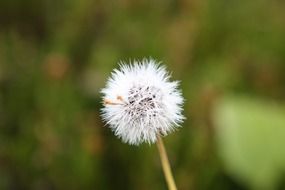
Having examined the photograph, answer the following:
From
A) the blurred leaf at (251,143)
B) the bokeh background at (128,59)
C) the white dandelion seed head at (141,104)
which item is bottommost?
the white dandelion seed head at (141,104)

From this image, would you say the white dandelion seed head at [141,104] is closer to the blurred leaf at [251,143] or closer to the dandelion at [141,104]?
the dandelion at [141,104]

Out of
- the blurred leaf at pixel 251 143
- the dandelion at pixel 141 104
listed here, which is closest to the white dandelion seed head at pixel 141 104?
the dandelion at pixel 141 104

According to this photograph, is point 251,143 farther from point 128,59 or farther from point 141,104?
point 141,104

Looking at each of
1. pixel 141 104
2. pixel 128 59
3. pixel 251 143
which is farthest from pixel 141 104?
pixel 128 59

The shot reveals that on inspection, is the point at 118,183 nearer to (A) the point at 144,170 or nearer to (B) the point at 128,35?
(A) the point at 144,170

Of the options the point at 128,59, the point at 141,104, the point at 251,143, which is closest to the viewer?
the point at 141,104

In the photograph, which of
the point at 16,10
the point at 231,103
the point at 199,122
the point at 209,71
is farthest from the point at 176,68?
the point at 16,10

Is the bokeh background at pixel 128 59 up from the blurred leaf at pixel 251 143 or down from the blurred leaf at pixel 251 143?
up

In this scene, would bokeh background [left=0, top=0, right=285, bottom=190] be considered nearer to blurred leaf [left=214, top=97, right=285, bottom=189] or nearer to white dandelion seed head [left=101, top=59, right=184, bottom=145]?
→ blurred leaf [left=214, top=97, right=285, bottom=189]

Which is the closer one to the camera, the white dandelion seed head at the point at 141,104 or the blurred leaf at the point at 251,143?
the white dandelion seed head at the point at 141,104
